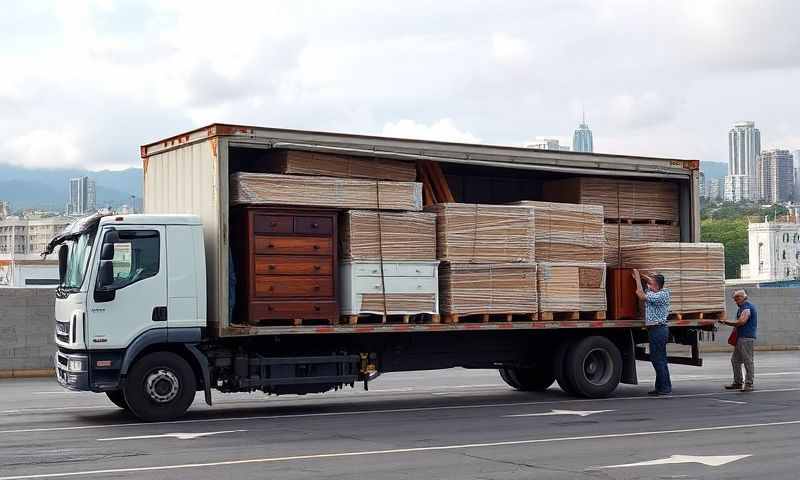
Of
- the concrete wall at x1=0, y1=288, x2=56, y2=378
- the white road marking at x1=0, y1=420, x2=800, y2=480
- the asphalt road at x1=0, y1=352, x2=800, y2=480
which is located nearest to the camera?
the white road marking at x1=0, y1=420, x2=800, y2=480

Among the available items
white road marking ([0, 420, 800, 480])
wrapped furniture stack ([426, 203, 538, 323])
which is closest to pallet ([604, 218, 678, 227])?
wrapped furniture stack ([426, 203, 538, 323])

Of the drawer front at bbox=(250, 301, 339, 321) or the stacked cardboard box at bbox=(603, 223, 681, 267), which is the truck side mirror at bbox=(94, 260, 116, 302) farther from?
the stacked cardboard box at bbox=(603, 223, 681, 267)

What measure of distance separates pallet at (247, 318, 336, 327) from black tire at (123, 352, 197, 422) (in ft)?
3.66

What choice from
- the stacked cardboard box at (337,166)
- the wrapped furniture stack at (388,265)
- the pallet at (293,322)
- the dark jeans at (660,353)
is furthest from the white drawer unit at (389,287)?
the dark jeans at (660,353)

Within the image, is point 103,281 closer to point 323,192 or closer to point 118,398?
point 118,398

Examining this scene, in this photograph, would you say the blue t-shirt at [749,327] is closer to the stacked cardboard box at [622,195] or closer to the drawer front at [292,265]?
the stacked cardboard box at [622,195]

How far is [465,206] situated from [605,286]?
9.54 feet

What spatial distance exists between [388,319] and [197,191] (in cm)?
318

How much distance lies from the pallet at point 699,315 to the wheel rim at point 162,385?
809 centimetres

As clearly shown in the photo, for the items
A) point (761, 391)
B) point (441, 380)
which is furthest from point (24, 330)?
point (761, 391)

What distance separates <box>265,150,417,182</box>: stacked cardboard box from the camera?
1559 centimetres

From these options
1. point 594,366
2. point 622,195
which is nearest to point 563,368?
point 594,366

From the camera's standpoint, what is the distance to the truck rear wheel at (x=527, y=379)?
1886cm

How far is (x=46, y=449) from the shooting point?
1216cm
